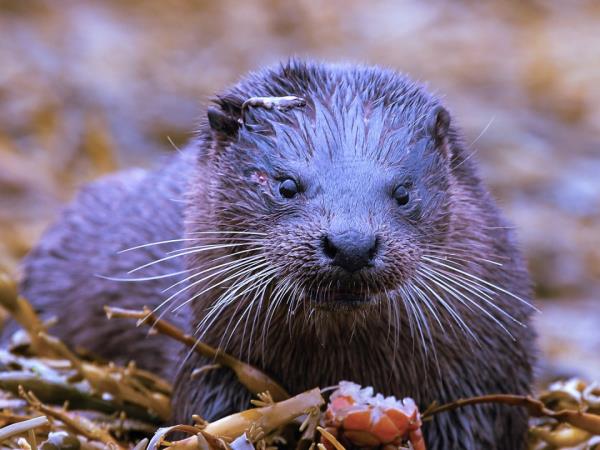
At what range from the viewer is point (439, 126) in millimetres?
2957

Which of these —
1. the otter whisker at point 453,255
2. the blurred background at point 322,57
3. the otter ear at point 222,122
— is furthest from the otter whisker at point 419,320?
the blurred background at point 322,57

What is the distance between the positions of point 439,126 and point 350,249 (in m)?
0.63

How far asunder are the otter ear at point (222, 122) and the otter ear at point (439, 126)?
0.46 metres

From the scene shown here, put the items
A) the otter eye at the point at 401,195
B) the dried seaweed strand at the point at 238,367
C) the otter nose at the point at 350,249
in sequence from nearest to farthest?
the otter nose at the point at 350,249 < the otter eye at the point at 401,195 < the dried seaweed strand at the point at 238,367

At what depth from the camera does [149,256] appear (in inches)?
149

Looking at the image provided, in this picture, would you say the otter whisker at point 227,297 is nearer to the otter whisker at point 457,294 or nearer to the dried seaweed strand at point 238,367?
the dried seaweed strand at point 238,367

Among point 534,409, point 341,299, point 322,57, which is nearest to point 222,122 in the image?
point 341,299

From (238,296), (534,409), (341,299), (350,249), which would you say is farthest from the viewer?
(534,409)

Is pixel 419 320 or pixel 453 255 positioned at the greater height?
pixel 453 255

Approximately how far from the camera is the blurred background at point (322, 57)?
5.85 metres

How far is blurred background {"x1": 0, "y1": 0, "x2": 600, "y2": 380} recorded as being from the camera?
19.2 feet

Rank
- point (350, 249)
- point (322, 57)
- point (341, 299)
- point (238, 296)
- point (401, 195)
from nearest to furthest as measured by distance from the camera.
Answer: point (350, 249) < point (341, 299) < point (401, 195) < point (238, 296) < point (322, 57)

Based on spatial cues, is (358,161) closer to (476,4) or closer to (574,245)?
(574,245)

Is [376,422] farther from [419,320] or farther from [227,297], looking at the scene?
[227,297]
